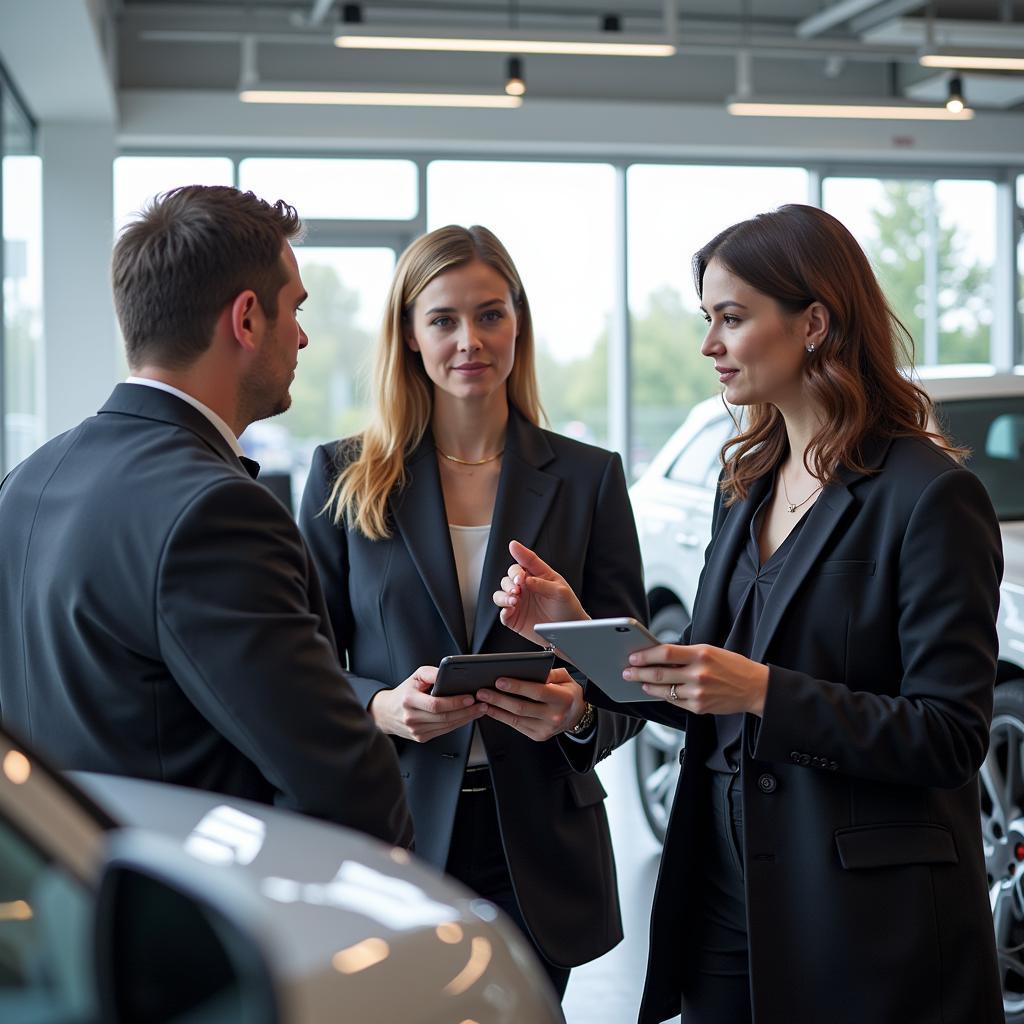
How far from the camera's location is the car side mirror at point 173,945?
861 millimetres

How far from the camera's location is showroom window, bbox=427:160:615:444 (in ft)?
35.1

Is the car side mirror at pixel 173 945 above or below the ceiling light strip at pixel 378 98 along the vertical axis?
below

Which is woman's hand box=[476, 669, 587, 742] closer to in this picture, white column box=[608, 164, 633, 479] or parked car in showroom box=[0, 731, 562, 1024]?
parked car in showroom box=[0, 731, 562, 1024]

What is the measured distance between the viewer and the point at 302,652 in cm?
148

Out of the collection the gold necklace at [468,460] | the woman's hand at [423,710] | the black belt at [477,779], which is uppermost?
the gold necklace at [468,460]

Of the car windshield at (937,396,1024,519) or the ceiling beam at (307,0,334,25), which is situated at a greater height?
the ceiling beam at (307,0,334,25)

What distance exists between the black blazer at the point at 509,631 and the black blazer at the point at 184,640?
76 cm

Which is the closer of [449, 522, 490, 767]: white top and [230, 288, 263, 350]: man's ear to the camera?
[230, 288, 263, 350]: man's ear

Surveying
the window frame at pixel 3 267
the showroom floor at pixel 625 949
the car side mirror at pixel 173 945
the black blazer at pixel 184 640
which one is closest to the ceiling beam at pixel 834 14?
the window frame at pixel 3 267

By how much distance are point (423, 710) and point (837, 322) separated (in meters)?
0.89

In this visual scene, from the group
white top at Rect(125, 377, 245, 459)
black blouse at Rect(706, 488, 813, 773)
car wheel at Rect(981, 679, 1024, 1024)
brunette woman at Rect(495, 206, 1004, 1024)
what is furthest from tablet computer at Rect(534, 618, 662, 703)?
car wheel at Rect(981, 679, 1024, 1024)

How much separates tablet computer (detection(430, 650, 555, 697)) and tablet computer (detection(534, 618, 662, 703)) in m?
0.11

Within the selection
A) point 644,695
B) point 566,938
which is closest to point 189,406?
point 644,695

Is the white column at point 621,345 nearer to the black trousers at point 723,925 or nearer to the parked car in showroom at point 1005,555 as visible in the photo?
the parked car in showroom at point 1005,555
